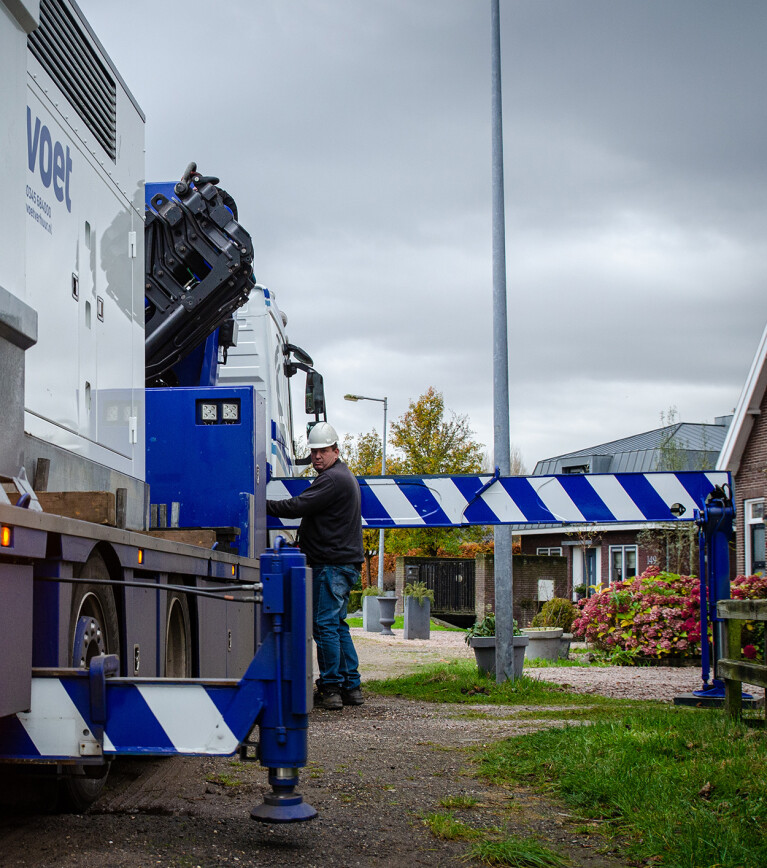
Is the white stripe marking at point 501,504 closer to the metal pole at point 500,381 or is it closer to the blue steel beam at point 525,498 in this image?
the blue steel beam at point 525,498

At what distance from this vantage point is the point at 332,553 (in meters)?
8.55

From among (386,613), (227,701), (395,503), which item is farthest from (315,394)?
(386,613)

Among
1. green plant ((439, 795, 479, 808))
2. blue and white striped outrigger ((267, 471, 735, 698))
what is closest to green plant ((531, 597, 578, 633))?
blue and white striped outrigger ((267, 471, 735, 698))

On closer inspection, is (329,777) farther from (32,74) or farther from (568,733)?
(32,74)

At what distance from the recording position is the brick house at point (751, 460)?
22500mm

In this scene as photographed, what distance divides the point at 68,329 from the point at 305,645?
209cm

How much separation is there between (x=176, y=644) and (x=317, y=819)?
1.56 metres

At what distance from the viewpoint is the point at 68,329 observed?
5012mm

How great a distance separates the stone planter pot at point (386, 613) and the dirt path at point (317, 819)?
17.4 meters

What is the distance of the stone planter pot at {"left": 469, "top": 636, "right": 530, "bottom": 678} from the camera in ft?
33.7

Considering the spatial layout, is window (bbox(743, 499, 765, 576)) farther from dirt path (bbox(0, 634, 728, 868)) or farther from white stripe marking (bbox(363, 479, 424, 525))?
dirt path (bbox(0, 634, 728, 868))

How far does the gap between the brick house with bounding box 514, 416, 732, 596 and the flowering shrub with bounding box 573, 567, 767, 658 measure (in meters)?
12.7

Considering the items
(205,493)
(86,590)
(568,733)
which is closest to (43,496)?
(86,590)

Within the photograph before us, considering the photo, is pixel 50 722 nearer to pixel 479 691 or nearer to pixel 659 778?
pixel 659 778
